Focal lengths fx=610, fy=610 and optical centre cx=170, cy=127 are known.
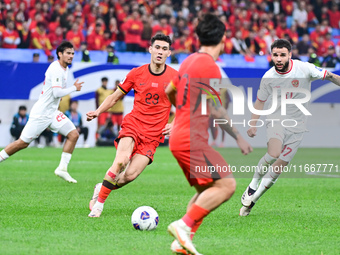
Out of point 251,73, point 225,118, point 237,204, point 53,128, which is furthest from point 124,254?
point 251,73

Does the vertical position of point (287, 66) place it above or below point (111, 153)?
above

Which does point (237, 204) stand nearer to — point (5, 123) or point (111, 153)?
point (111, 153)

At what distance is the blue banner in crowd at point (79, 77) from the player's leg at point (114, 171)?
41.1ft

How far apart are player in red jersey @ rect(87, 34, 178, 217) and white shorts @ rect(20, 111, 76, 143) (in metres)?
3.64

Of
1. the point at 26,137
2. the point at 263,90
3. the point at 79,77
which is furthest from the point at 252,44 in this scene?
the point at 263,90

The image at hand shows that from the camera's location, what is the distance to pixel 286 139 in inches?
352

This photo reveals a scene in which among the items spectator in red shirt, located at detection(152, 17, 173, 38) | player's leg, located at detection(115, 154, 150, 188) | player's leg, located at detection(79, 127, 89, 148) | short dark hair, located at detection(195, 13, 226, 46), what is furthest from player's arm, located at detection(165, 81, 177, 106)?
spectator in red shirt, located at detection(152, 17, 173, 38)

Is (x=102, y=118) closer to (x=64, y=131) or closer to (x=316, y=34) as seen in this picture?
(x=64, y=131)

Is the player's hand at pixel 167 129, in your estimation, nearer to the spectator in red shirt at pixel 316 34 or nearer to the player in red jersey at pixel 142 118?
the player in red jersey at pixel 142 118

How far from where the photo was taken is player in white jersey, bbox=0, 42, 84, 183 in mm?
11538

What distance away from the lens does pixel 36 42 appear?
21906 millimetres

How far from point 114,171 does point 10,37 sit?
14585mm

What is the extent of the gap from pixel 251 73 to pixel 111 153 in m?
6.15

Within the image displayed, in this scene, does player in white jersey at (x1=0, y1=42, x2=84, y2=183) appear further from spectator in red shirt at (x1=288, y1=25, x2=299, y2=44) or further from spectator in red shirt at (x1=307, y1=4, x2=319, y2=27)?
spectator in red shirt at (x1=307, y1=4, x2=319, y2=27)
